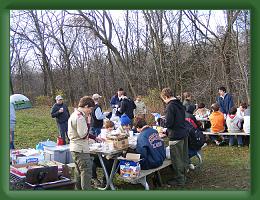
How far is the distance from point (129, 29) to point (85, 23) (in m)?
1.63

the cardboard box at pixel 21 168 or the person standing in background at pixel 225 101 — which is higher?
the person standing in background at pixel 225 101

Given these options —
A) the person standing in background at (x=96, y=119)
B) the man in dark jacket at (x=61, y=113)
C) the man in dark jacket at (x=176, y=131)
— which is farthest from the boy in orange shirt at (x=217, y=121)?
the man in dark jacket at (x=61, y=113)

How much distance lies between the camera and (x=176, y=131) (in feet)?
16.6

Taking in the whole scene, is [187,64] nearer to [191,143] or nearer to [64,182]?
[191,143]

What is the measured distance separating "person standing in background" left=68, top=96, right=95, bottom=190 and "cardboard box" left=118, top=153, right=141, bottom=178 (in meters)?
0.60

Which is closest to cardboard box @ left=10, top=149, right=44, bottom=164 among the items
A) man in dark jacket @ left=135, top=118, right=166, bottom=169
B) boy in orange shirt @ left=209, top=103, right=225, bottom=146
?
man in dark jacket @ left=135, top=118, right=166, bottom=169

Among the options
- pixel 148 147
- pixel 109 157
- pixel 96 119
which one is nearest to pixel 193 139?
pixel 148 147

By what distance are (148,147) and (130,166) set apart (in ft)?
1.12

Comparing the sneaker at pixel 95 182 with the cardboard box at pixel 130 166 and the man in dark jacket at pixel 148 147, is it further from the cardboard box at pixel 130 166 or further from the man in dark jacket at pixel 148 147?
the man in dark jacket at pixel 148 147

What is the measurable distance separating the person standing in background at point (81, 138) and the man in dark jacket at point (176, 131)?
4.09 feet

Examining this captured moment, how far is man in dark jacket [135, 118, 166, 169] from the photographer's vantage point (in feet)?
15.6

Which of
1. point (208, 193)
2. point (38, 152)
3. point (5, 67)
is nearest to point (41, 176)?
point (38, 152)

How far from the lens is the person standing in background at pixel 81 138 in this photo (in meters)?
4.09

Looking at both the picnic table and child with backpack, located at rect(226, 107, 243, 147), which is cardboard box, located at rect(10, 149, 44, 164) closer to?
the picnic table
